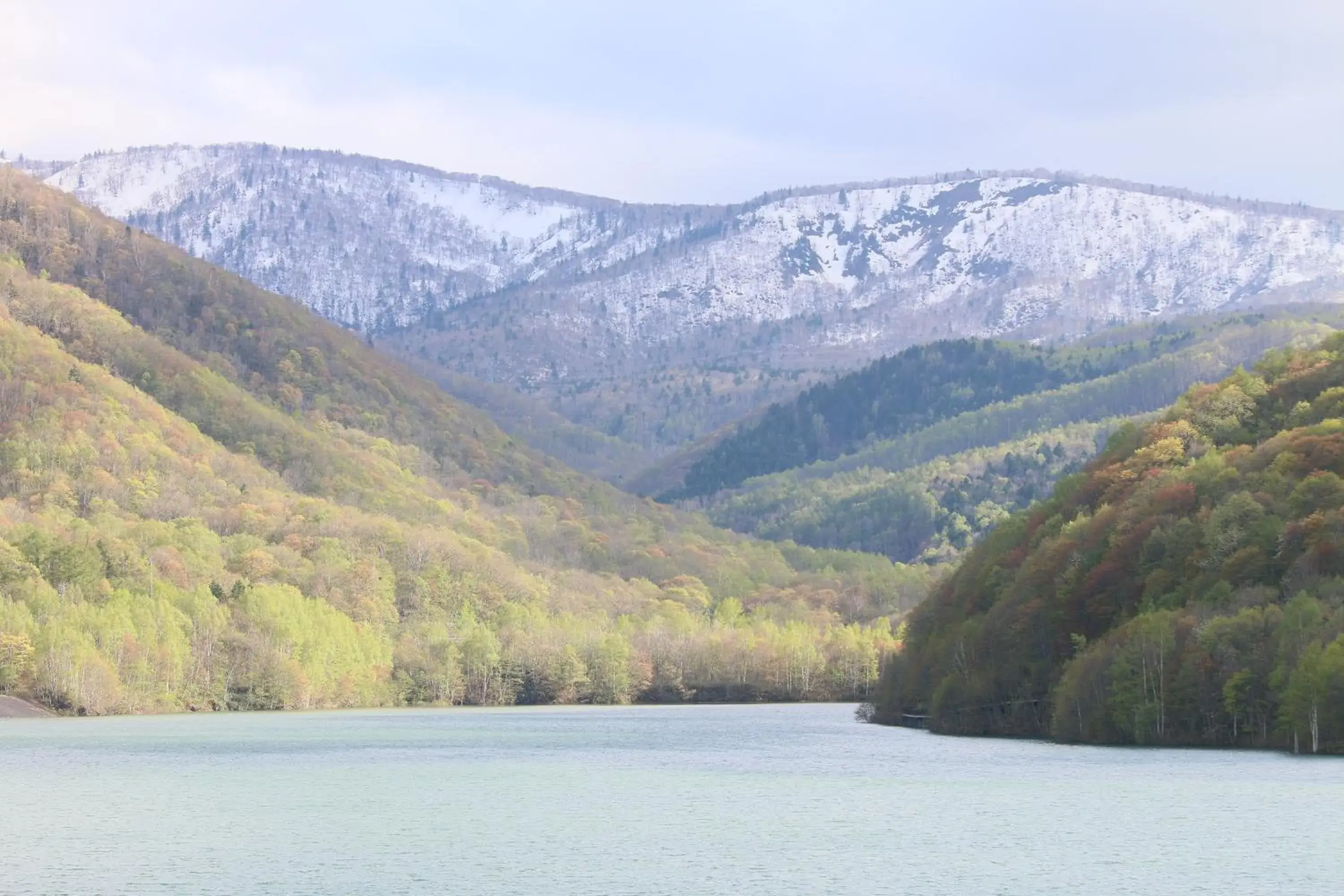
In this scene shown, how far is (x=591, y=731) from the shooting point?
174 metres

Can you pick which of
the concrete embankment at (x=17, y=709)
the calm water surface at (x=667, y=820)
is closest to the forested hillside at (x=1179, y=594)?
the calm water surface at (x=667, y=820)

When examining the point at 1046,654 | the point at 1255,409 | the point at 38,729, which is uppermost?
the point at 1255,409

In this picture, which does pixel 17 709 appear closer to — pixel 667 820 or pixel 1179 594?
pixel 667 820

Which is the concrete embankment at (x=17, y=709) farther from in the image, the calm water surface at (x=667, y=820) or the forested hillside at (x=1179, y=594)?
the forested hillside at (x=1179, y=594)

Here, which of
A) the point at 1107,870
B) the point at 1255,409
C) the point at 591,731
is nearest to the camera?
the point at 1107,870

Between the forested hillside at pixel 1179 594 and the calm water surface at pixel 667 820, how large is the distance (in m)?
3.98

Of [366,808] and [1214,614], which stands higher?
[1214,614]

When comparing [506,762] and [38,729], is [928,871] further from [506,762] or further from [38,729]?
[38,729]

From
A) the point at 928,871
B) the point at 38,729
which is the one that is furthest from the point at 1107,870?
the point at 38,729

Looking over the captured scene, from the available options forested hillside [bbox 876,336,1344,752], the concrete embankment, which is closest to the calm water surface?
forested hillside [bbox 876,336,1344,752]

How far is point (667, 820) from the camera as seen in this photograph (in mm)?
89750

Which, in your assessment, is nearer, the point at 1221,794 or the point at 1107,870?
the point at 1107,870

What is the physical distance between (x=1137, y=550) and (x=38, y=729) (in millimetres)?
97310

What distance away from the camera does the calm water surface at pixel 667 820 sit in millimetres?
70125
